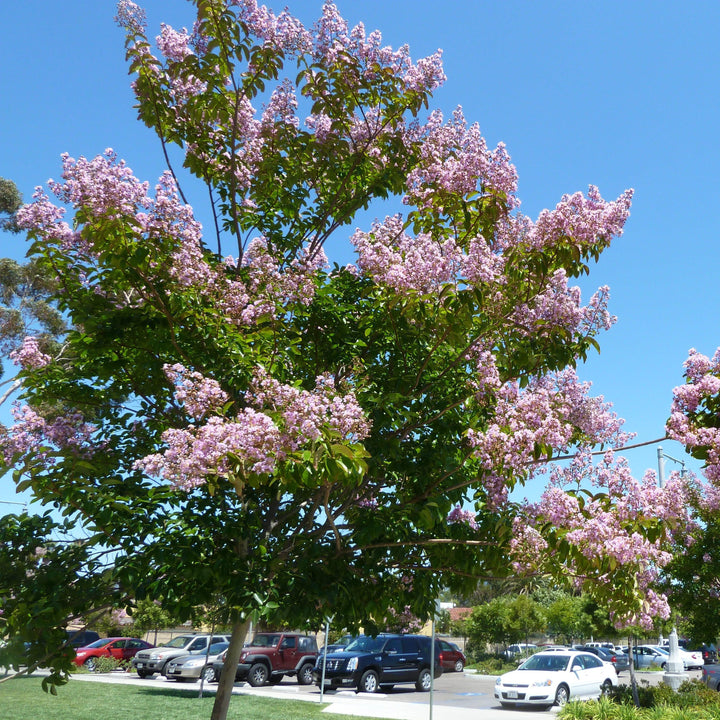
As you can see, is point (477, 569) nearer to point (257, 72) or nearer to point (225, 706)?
point (225, 706)

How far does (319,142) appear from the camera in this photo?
23.2 ft

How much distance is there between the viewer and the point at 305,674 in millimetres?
26438

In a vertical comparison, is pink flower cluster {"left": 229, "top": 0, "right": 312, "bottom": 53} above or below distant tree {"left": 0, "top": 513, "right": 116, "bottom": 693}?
above

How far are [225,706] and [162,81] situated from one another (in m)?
5.77

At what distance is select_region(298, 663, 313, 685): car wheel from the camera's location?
2634 cm

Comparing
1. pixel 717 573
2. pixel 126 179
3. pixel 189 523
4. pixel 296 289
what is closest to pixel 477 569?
pixel 189 523

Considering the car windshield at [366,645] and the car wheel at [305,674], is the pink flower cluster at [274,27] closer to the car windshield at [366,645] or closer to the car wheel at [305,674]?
the car windshield at [366,645]

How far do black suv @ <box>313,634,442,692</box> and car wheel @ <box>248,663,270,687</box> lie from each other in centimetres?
194

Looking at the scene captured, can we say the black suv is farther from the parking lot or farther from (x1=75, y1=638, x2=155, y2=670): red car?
(x1=75, y1=638, x2=155, y2=670): red car

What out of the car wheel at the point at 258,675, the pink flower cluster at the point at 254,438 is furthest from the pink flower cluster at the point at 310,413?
the car wheel at the point at 258,675

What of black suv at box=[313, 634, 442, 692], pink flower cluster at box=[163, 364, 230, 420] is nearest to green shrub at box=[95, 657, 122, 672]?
black suv at box=[313, 634, 442, 692]

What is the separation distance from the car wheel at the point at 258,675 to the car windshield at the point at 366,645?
3173 mm

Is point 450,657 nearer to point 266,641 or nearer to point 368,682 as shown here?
point 368,682

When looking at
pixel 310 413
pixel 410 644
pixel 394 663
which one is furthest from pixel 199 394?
pixel 410 644
